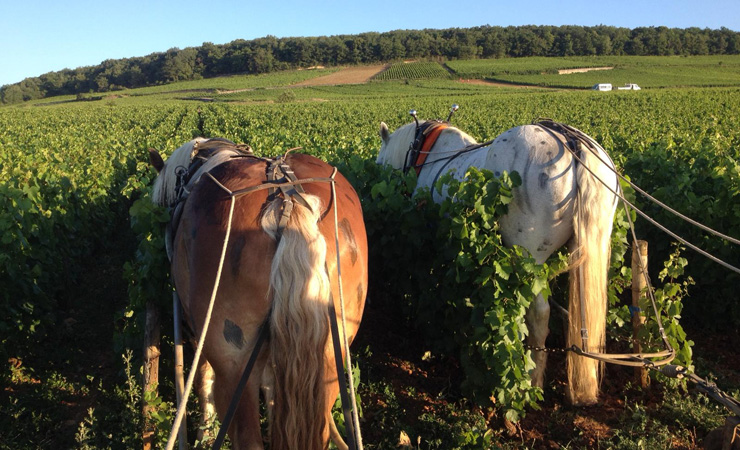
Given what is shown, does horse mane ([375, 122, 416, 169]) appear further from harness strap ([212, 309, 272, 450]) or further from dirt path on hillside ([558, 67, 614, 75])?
dirt path on hillside ([558, 67, 614, 75])

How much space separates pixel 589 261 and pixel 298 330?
8.63 ft

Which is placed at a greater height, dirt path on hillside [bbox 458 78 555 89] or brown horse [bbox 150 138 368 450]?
dirt path on hillside [bbox 458 78 555 89]

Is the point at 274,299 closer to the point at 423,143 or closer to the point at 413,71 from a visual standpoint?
the point at 423,143

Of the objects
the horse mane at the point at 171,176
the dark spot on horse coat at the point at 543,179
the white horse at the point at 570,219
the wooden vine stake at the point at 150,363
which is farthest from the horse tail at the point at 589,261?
the wooden vine stake at the point at 150,363

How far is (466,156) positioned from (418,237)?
37.6 inches

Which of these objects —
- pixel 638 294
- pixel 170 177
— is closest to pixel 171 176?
pixel 170 177

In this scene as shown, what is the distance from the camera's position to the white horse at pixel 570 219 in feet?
12.5

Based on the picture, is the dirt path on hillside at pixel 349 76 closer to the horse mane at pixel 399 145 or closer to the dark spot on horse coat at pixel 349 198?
the horse mane at pixel 399 145

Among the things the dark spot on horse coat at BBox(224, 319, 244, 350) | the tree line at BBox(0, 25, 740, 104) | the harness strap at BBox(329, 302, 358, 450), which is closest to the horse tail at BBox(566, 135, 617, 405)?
the harness strap at BBox(329, 302, 358, 450)

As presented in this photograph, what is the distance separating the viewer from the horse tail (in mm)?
3781

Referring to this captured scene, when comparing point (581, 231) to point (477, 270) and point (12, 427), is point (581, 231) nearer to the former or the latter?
point (477, 270)

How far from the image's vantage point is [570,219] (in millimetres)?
3861

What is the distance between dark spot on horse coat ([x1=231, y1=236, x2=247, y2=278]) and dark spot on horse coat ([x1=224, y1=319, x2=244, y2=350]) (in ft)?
0.76

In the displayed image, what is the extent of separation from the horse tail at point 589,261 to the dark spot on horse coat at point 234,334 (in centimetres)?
272
